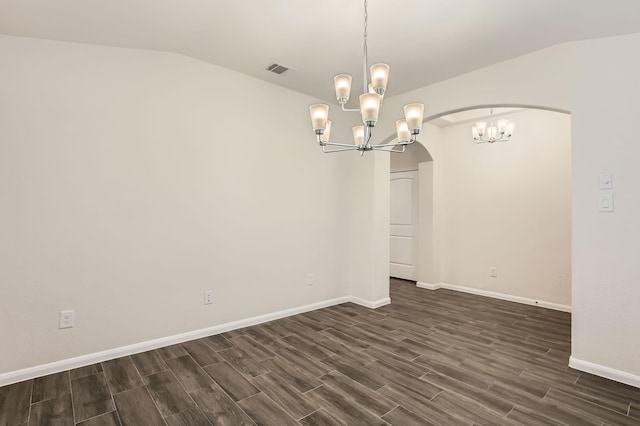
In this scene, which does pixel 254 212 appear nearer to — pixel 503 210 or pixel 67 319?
pixel 67 319

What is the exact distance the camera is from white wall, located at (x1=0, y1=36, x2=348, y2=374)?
235 cm

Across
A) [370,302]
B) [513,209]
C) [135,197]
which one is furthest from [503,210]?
[135,197]

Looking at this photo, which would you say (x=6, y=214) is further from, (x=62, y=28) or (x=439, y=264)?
(x=439, y=264)

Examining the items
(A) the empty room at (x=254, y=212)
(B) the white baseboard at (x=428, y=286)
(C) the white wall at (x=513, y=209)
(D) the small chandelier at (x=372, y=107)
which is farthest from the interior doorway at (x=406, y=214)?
(D) the small chandelier at (x=372, y=107)

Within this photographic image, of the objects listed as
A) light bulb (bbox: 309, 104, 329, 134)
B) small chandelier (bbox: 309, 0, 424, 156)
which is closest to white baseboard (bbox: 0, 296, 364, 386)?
small chandelier (bbox: 309, 0, 424, 156)

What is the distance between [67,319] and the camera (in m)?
2.47

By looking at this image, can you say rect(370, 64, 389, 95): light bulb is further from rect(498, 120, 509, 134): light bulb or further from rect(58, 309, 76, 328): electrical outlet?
rect(498, 120, 509, 134): light bulb

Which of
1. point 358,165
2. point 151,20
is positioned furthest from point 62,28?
point 358,165

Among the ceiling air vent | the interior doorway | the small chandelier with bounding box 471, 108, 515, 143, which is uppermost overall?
the ceiling air vent

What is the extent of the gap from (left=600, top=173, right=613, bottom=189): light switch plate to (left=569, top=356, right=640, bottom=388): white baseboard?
4.51 ft

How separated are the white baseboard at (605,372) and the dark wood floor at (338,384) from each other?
0.06 metres

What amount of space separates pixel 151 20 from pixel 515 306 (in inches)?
203

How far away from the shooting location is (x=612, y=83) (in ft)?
8.07

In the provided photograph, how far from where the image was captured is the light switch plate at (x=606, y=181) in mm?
2436
